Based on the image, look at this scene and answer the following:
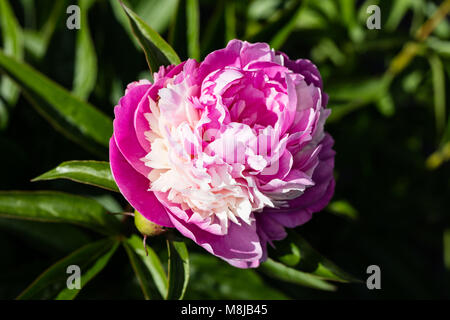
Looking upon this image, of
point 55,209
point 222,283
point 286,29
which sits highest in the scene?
point 286,29

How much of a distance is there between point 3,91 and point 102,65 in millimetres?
213

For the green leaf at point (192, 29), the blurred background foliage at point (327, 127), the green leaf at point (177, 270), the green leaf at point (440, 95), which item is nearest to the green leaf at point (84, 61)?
the blurred background foliage at point (327, 127)

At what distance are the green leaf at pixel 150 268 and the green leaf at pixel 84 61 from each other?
380mm

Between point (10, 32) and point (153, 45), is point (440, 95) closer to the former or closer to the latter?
point (153, 45)

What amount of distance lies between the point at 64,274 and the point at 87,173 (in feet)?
0.59

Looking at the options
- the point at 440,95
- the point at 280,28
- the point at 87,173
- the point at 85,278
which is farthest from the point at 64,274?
the point at 440,95

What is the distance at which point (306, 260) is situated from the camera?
0.66 metres

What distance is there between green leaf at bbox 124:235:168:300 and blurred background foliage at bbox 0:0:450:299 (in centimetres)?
15

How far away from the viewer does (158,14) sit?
41.4 inches

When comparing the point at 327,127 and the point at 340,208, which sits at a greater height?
the point at 327,127

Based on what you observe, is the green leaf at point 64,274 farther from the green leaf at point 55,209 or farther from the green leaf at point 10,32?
the green leaf at point 10,32

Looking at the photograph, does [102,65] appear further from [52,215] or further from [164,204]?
[164,204]

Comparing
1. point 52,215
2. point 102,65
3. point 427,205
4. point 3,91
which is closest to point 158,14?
point 102,65

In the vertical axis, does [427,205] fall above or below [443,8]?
below
